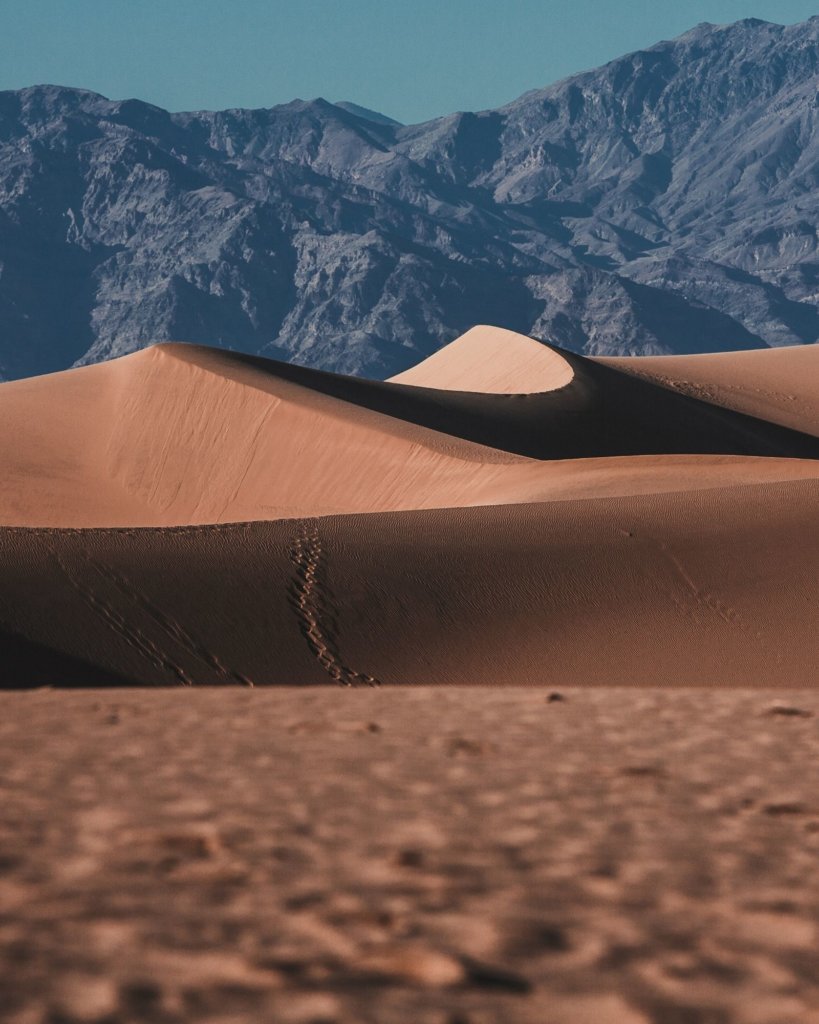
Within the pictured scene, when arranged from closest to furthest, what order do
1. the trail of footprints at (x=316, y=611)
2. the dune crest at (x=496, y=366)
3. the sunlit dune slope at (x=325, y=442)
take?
the trail of footprints at (x=316, y=611) < the sunlit dune slope at (x=325, y=442) < the dune crest at (x=496, y=366)

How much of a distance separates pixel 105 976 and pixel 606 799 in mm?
2056

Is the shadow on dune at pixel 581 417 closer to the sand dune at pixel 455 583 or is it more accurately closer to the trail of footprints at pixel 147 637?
the sand dune at pixel 455 583

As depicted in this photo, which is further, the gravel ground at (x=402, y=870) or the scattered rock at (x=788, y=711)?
the scattered rock at (x=788, y=711)

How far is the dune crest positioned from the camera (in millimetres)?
33406

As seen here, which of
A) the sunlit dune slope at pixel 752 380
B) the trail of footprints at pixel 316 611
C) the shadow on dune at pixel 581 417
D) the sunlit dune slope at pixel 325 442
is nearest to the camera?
the trail of footprints at pixel 316 611

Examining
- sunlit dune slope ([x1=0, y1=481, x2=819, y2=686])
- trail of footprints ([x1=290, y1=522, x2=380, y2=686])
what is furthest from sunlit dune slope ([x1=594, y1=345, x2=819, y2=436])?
trail of footprints ([x1=290, y1=522, x2=380, y2=686])

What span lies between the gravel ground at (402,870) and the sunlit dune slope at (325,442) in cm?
1066

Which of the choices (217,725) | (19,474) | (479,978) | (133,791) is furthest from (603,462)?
(479,978)

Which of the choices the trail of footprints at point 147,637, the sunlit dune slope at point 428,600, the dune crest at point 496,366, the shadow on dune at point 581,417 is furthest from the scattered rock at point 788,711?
the dune crest at point 496,366

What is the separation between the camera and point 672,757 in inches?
212

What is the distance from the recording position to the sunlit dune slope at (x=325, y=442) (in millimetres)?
18766

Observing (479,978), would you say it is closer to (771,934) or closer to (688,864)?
(771,934)

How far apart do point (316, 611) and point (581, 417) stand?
1834cm

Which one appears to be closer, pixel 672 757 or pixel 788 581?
pixel 672 757
